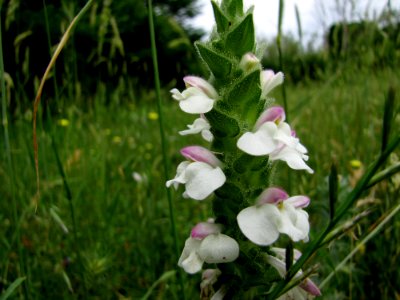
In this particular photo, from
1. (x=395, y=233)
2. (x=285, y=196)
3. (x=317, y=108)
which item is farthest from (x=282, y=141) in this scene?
(x=317, y=108)

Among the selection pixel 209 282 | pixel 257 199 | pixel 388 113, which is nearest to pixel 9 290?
pixel 209 282

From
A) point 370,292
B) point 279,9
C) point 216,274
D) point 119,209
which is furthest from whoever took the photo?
point 119,209

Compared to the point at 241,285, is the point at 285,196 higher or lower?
higher

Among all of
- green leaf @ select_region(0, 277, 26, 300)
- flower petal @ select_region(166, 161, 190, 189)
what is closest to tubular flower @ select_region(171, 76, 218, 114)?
flower petal @ select_region(166, 161, 190, 189)

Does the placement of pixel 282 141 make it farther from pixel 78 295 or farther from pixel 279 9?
pixel 78 295

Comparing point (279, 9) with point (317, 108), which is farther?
point (317, 108)

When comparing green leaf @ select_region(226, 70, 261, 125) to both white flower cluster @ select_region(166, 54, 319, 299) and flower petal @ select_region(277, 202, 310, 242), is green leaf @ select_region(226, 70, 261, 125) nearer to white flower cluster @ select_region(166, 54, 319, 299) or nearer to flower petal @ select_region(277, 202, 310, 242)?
white flower cluster @ select_region(166, 54, 319, 299)
